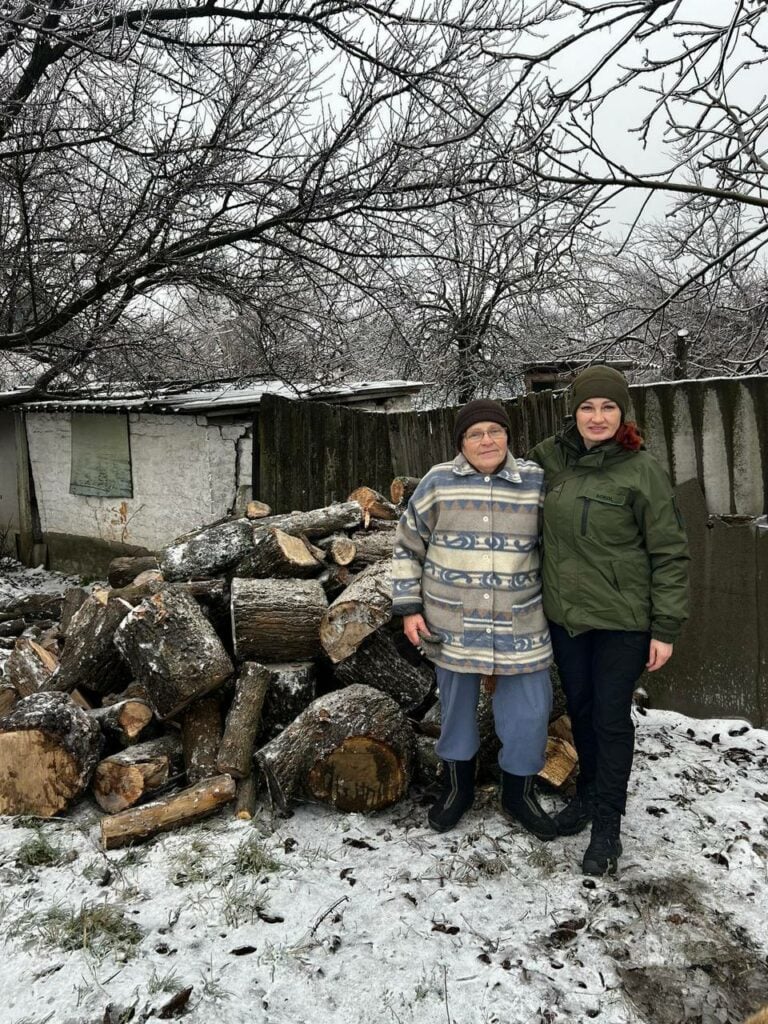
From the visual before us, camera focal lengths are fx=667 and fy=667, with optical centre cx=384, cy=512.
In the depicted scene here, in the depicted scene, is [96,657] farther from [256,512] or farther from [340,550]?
[256,512]

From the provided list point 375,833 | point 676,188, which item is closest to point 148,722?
point 375,833

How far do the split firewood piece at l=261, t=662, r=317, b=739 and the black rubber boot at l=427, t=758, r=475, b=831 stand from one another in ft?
2.65

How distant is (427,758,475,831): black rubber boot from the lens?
292 centimetres

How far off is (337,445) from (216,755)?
386 centimetres

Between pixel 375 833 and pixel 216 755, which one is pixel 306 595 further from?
pixel 375 833

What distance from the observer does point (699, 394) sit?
3.82 metres

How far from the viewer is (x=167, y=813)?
9.56ft

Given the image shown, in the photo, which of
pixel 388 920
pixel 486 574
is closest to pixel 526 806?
pixel 388 920

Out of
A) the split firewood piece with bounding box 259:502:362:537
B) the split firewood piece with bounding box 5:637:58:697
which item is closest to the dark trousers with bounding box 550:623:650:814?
the split firewood piece with bounding box 259:502:362:537

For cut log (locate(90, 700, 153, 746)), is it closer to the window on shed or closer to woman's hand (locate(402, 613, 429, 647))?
woman's hand (locate(402, 613, 429, 647))

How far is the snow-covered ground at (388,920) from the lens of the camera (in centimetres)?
203

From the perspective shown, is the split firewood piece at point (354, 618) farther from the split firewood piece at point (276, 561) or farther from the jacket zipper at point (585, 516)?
the jacket zipper at point (585, 516)

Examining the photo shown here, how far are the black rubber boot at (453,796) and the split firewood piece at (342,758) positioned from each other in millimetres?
195

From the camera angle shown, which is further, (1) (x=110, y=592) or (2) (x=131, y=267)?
(2) (x=131, y=267)
